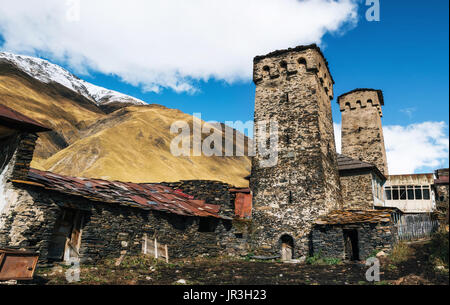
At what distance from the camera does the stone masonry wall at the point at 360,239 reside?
13.1 metres

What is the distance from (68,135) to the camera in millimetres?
73750

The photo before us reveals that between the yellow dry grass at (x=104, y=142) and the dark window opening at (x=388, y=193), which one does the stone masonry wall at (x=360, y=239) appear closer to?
the dark window opening at (x=388, y=193)

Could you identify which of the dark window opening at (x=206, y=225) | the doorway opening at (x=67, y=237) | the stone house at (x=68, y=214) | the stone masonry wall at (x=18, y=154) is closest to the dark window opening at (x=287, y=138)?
the dark window opening at (x=206, y=225)

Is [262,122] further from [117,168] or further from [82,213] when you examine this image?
[117,168]

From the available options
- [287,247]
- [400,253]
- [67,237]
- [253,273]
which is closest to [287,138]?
[287,247]

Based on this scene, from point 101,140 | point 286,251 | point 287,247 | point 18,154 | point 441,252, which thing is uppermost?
point 101,140

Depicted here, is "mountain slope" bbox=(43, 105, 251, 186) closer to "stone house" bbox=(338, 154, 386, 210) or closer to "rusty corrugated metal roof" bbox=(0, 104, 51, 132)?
"stone house" bbox=(338, 154, 386, 210)

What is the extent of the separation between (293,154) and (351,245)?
5.59 meters

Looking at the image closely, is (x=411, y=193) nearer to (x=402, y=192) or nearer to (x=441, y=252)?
(x=402, y=192)

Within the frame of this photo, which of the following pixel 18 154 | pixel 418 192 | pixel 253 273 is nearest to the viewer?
pixel 18 154

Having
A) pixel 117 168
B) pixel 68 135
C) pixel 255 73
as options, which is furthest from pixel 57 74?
pixel 255 73

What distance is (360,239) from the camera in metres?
13.6

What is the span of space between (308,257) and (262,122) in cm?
826

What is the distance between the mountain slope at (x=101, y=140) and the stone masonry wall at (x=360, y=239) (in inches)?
1289
